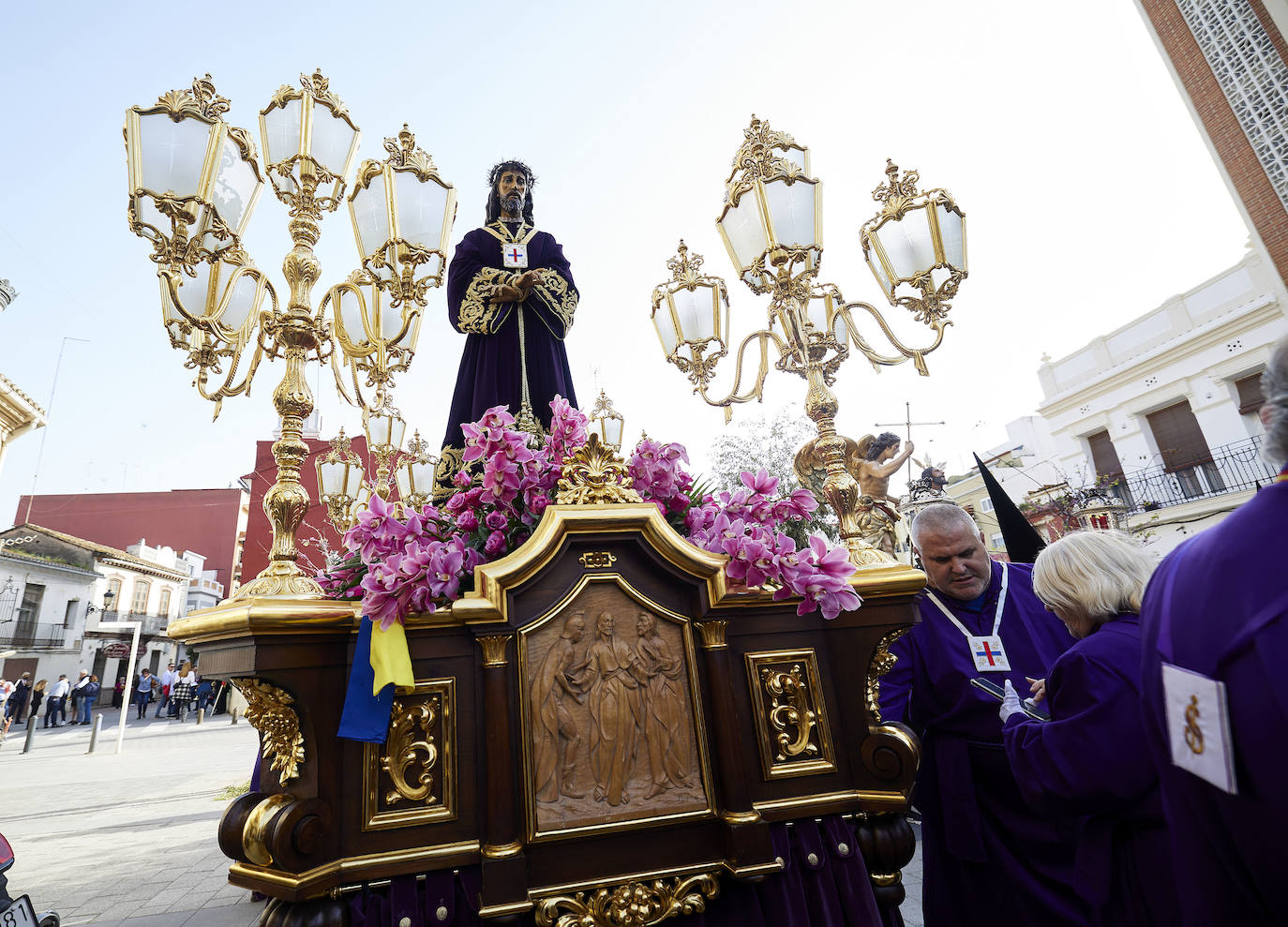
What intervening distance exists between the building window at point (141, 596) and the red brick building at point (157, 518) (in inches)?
134

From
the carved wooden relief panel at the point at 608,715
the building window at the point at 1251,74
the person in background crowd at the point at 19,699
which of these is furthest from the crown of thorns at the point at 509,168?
the person in background crowd at the point at 19,699

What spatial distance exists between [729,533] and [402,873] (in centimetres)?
136

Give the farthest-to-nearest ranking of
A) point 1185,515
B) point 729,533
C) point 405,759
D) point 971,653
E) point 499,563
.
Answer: point 1185,515 → point 971,653 → point 729,533 → point 499,563 → point 405,759

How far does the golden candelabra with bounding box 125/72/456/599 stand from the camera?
7.18ft

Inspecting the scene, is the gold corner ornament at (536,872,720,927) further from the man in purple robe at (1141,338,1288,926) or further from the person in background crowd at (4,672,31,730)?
the person in background crowd at (4,672,31,730)

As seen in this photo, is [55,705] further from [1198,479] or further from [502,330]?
[1198,479]

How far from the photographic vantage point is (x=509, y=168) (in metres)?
4.06

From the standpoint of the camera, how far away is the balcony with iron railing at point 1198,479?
1427 centimetres

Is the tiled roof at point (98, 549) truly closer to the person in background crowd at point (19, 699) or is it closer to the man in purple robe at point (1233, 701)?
the person in background crowd at point (19, 699)

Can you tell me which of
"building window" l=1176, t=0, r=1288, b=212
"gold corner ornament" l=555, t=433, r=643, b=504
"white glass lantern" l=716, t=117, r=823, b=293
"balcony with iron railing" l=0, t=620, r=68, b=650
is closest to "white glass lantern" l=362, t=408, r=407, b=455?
"white glass lantern" l=716, t=117, r=823, b=293

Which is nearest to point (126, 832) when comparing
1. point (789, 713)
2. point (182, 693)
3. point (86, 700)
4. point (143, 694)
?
point (789, 713)

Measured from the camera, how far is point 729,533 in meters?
2.15

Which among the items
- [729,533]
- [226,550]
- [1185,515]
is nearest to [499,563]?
[729,533]

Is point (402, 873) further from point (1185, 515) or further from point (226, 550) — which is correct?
point (226, 550)
